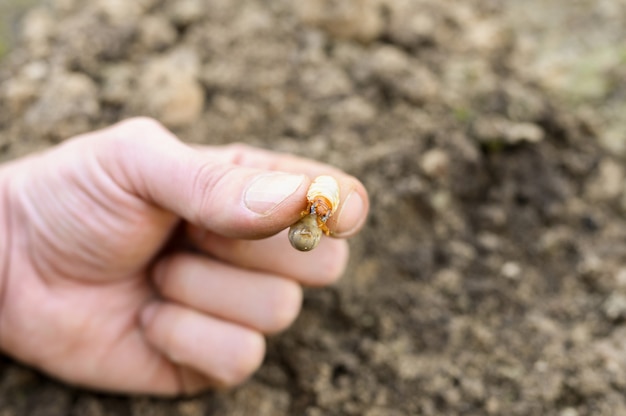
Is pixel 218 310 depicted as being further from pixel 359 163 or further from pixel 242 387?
pixel 359 163

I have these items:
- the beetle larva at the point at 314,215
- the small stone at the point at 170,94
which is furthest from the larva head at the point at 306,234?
the small stone at the point at 170,94

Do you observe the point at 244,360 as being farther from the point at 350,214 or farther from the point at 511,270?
the point at 511,270

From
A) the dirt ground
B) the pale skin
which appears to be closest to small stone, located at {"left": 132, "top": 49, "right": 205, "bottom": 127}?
the dirt ground

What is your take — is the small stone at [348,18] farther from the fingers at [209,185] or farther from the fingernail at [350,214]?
the fingernail at [350,214]

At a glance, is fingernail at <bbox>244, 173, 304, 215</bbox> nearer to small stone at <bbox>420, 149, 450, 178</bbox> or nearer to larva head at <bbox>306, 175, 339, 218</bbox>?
larva head at <bbox>306, 175, 339, 218</bbox>

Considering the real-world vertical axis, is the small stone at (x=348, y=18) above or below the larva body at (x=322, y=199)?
above

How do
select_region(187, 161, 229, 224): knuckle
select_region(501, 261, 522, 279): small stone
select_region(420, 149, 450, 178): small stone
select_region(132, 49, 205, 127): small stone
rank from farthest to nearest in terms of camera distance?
select_region(132, 49, 205, 127): small stone → select_region(420, 149, 450, 178): small stone → select_region(501, 261, 522, 279): small stone → select_region(187, 161, 229, 224): knuckle

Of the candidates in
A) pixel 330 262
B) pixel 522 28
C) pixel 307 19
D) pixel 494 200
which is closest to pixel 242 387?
pixel 330 262
